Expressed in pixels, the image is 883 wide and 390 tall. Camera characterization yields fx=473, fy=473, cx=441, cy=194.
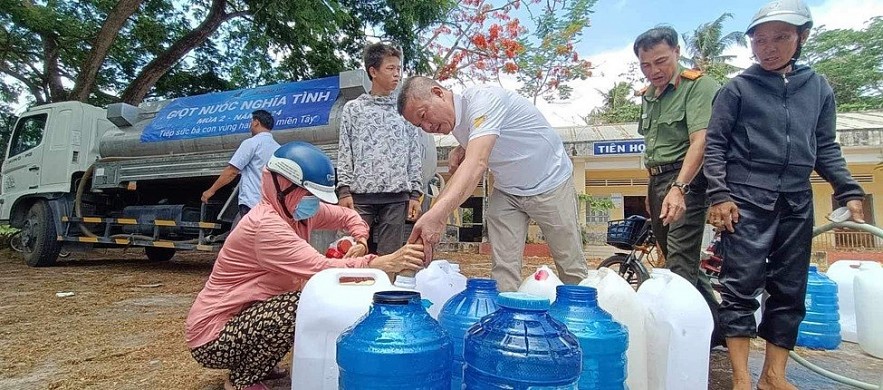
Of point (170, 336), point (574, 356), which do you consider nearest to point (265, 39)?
point (170, 336)

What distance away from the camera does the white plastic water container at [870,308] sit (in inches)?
106

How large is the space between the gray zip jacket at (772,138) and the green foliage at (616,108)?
62.0 feet

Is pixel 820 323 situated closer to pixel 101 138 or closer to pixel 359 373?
pixel 359 373

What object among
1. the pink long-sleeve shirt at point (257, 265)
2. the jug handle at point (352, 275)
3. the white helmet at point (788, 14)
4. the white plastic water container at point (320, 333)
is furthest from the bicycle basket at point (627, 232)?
the white plastic water container at point (320, 333)

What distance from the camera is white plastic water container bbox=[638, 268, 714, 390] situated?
146cm

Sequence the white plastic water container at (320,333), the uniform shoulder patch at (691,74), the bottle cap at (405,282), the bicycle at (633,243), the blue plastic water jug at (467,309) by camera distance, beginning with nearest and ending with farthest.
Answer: the white plastic water container at (320,333) → the blue plastic water jug at (467,309) → the bottle cap at (405,282) → the uniform shoulder patch at (691,74) → the bicycle at (633,243)

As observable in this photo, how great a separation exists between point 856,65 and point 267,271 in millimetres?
27156

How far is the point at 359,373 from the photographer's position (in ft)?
3.76

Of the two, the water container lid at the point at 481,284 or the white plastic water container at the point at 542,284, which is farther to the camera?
the white plastic water container at the point at 542,284

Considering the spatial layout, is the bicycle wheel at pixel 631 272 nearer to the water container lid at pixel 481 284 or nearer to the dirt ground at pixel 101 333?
the dirt ground at pixel 101 333

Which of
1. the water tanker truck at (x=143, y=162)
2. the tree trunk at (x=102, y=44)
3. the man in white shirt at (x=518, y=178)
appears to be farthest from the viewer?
the tree trunk at (x=102, y=44)

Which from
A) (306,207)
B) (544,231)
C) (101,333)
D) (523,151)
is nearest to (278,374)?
(306,207)

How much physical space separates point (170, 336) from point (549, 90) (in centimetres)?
1264

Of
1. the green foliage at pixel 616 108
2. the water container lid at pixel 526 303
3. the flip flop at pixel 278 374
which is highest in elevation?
the green foliage at pixel 616 108
